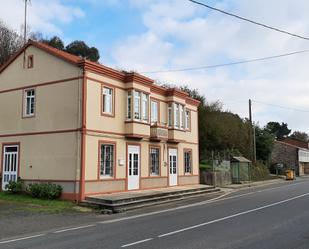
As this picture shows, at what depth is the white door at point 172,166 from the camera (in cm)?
2966

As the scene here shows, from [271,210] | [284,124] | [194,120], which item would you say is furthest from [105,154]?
[284,124]

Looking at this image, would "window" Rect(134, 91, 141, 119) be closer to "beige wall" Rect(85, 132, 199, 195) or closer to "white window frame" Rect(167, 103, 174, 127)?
"beige wall" Rect(85, 132, 199, 195)

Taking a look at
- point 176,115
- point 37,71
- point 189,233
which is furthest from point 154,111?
point 189,233

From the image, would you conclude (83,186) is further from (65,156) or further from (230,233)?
(230,233)

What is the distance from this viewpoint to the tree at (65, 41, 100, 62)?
191 feet

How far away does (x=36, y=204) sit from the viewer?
66.1 feet

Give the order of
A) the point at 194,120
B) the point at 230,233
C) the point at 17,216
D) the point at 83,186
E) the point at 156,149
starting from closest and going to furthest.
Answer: the point at 230,233 < the point at 17,216 < the point at 83,186 < the point at 156,149 < the point at 194,120

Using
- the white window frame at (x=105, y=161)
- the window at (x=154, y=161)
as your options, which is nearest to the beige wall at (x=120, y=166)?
the white window frame at (x=105, y=161)

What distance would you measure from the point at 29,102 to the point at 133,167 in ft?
24.7

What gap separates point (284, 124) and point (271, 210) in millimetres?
119050

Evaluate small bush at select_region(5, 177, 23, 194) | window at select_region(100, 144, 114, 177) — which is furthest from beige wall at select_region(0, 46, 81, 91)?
small bush at select_region(5, 177, 23, 194)

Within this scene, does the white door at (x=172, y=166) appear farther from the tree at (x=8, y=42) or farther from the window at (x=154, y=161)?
the tree at (x=8, y=42)

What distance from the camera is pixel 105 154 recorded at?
23281 mm

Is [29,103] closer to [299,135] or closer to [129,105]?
[129,105]
